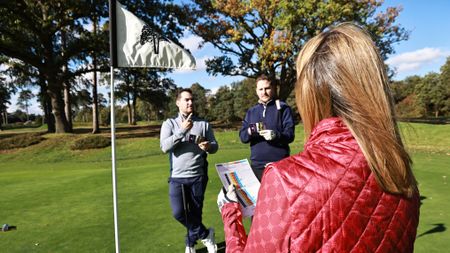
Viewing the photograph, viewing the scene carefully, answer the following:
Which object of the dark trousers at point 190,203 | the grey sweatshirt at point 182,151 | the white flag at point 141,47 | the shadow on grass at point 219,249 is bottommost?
the shadow on grass at point 219,249

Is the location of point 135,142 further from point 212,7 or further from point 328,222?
point 328,222

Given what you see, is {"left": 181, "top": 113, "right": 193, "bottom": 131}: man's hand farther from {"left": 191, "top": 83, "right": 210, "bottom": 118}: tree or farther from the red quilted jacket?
{"left": 191, "top": 83, "right": 210, "bottom": 118}: tree

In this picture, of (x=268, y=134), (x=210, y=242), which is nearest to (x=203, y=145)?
(x=268, y=134)

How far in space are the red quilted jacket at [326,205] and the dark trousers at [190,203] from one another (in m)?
3.20

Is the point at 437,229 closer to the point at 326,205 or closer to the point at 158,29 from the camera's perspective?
the point at 326,205

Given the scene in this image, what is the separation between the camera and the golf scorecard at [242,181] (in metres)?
1.88

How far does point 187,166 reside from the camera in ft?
14.2

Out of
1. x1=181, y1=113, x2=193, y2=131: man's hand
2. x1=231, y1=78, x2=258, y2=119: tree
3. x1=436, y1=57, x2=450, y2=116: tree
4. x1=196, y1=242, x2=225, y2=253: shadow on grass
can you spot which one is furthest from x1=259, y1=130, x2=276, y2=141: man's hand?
x1=436, y1=57, x2=450, y2=116: tree

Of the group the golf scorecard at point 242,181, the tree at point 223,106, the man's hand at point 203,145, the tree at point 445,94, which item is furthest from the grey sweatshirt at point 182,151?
the tree at point 223,106

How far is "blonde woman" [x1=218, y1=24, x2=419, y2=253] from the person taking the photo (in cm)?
109

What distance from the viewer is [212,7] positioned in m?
25.5

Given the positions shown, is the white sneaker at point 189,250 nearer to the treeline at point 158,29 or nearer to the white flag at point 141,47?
the white flag at point 141,47

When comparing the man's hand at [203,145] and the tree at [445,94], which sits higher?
the tree at [445,94]

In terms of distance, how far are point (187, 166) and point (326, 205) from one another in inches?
132
